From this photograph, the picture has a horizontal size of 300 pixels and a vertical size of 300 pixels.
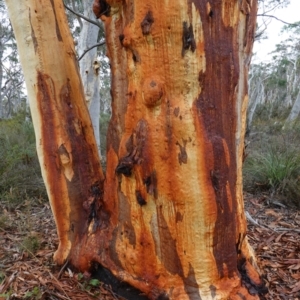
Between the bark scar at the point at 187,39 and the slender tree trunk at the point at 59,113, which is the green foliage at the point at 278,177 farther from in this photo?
the bark scar at the point at 187,39

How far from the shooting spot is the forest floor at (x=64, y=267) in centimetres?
166

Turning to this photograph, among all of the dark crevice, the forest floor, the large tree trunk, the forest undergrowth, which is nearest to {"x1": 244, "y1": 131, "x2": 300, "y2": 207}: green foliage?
the forest undergrowth

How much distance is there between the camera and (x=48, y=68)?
171 cm

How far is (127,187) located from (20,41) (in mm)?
937

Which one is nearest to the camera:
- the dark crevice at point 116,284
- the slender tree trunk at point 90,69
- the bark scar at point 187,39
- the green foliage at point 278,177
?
the bark scar at point 187,39

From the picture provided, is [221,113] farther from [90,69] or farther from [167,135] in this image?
[90,69]

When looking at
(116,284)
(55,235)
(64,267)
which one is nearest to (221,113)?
(116,284)

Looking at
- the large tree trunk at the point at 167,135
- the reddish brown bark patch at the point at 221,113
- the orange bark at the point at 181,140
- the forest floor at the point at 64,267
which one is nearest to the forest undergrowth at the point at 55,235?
the forest floor at the point at 64,267

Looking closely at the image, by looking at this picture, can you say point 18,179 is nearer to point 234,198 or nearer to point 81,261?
point 81,261

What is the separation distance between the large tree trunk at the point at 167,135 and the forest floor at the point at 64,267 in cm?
15

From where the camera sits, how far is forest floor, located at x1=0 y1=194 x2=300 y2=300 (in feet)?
5.45

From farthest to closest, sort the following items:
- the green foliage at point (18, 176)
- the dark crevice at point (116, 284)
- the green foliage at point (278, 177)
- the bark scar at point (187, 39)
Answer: the green foliage at point (18, 176)
the green foliage at point (278, 177)
the dark crevice at point (116, 284)
the bark scar at point (187, 39)

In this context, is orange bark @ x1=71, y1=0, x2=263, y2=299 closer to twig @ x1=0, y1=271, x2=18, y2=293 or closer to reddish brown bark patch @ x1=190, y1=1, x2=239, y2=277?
reddish brown bark patch @ x1=190, y1=1, x2=239, y2=277

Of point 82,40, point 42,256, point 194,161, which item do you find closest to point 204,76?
point 194,161
